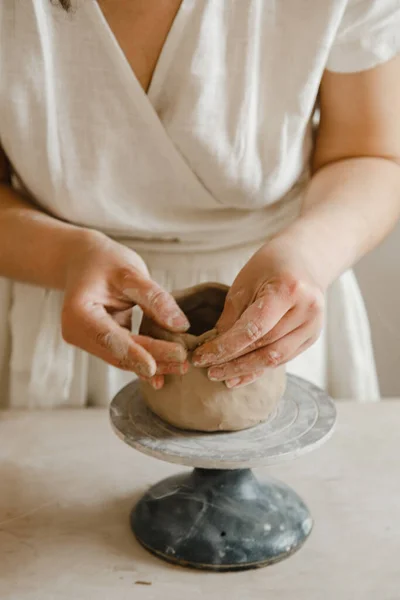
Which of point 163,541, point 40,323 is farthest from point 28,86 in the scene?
point 163,541

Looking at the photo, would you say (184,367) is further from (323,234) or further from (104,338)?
(323,234)

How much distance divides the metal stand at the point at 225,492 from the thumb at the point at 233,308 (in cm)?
10

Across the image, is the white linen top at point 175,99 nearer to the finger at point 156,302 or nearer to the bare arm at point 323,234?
the bare arm at point 323,234

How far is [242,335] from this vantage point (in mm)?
618

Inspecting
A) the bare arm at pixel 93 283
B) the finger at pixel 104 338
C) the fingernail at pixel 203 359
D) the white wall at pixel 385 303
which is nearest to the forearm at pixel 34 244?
the bare arm at pixel 93 283

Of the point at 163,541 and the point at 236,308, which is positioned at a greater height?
the point at 236,308

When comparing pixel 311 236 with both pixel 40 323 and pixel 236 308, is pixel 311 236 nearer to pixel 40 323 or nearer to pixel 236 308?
pixel 236 308

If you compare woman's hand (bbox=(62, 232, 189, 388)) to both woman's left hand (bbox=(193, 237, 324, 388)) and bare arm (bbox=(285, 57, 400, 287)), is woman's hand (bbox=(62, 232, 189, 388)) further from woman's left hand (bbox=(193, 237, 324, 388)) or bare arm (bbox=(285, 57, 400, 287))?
bare arm (bbox=(285, 57, 400, 287))

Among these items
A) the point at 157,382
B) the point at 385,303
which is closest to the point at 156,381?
the point at 157,382

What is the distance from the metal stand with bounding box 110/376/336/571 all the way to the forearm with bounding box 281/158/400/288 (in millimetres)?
142

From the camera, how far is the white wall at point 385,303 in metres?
1.44

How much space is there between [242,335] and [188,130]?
0.97ft

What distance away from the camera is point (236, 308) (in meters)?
0.67

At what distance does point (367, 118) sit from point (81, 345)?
1.43ft
